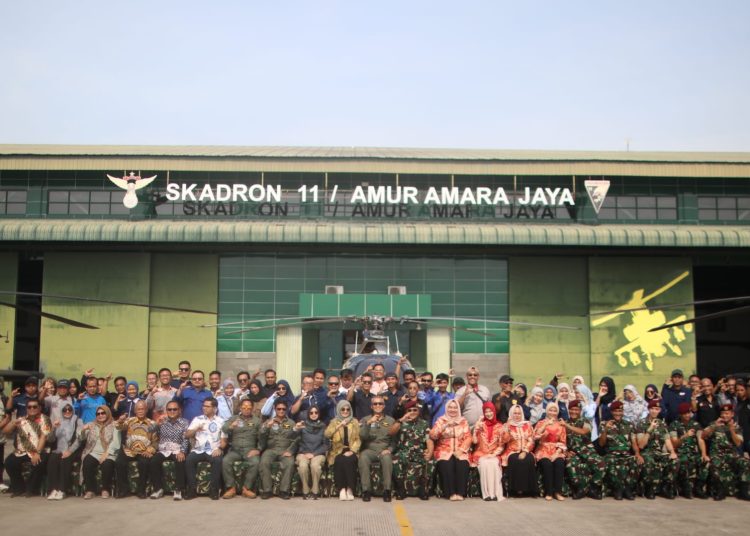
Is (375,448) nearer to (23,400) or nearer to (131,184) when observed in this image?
(23,400)

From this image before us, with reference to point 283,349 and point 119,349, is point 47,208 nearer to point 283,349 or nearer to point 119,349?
point 119,349

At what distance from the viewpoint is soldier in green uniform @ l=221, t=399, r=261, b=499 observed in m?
12.0

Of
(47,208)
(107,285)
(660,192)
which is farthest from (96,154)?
(660,192)

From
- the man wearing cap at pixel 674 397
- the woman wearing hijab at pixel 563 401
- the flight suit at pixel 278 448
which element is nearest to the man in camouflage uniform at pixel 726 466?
the man wearing cap at pixel 674 397

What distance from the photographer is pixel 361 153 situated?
32.2 meters

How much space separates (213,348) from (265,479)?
16687 mm

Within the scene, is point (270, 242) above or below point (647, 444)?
above

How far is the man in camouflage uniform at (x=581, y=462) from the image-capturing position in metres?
12.2

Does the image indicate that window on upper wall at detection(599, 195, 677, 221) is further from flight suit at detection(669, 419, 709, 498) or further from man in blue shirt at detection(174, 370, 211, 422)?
man in blue shirt at detection(174, 370, 211, 422)

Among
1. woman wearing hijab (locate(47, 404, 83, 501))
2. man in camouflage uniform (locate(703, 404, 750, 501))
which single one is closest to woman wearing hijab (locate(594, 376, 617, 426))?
man in camouflage uniform (locate(703, 404, 750, 501))

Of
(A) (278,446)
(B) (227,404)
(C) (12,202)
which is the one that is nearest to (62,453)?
(B) (227,404)

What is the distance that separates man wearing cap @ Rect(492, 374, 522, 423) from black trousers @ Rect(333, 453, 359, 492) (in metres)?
2.71

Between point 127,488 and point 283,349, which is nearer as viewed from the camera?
point 127,488

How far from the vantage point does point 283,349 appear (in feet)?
87.6
